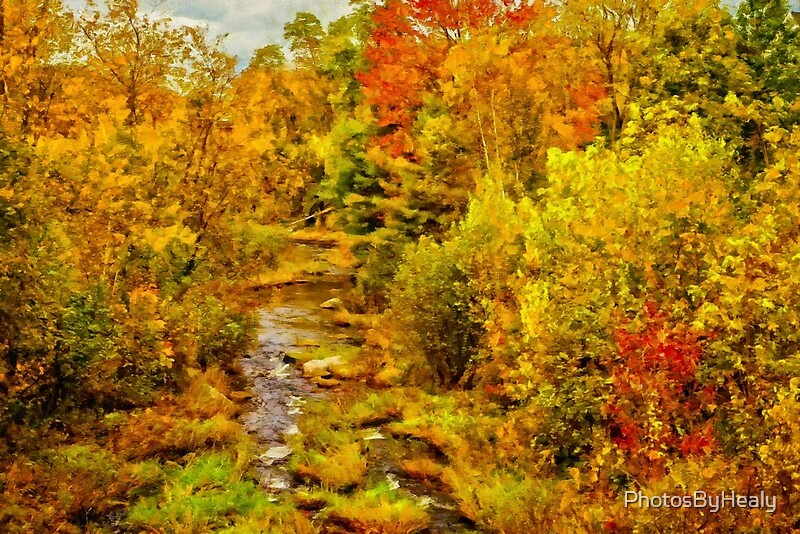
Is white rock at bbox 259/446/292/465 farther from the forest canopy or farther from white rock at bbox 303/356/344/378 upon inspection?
white rock at bbox 303/356/344/378

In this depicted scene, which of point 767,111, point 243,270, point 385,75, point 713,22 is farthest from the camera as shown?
point 385,75

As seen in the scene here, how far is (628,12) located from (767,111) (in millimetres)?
4427

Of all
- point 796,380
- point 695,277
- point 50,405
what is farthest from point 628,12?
point 50,405

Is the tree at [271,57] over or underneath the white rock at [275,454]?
over

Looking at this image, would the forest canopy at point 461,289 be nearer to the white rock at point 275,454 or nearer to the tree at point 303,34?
the white rock at point 275,454

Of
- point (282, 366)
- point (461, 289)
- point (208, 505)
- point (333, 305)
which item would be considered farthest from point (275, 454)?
point (333, 305)

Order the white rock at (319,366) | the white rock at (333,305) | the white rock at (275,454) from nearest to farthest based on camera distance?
the white rock at (275,454)
the white rock at (319,366)
the white rock at (333,305)

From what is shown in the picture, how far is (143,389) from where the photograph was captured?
10.3 metres

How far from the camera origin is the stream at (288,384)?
Answer: 955 cm

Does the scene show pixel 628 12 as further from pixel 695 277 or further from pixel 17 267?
pixel 17 267

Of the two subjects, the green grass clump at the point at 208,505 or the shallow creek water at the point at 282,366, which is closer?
the green grass clump at the point at 208,505

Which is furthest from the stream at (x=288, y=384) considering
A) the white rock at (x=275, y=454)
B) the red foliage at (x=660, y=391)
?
the red foliage at (x=660, y=391)

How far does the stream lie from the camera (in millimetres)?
9555

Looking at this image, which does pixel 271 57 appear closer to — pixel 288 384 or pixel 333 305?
pixel 333 305
